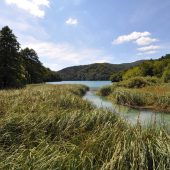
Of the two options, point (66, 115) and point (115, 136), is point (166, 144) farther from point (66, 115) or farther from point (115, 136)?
point (66, 115)

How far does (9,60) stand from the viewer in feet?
91.4

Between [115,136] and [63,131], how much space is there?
1695 millimetres

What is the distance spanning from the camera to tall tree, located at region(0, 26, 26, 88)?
2688 cm

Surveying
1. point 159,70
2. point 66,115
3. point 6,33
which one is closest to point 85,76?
point 159,70

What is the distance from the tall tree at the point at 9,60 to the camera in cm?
2688

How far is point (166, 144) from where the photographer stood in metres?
4.24

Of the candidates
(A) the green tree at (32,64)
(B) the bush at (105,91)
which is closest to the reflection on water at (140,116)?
(B) the bush at (105,91)

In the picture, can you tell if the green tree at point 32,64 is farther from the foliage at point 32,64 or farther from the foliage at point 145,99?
the foliage at point 145,99

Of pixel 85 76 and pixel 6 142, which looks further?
pixel 85 76

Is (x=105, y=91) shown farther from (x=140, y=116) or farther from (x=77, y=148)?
(x=77, y=148)

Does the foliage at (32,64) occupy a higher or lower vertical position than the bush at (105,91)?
higher

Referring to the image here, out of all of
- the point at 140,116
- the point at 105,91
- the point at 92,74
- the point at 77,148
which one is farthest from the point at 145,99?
the point at 92,74

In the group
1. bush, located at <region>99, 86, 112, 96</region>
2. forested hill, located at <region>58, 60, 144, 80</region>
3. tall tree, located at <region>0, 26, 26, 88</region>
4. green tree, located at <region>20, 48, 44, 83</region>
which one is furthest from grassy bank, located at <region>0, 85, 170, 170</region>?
forested hill, located at <region>58, 60, 144, 80</region>

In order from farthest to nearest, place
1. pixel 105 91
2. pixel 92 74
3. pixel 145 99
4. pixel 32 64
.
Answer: pixel 92 74, pixel 32 64, pixel 105 91, pixel 145 99
